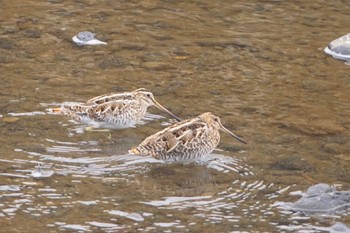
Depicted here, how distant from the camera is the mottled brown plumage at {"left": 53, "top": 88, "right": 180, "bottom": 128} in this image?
862cm

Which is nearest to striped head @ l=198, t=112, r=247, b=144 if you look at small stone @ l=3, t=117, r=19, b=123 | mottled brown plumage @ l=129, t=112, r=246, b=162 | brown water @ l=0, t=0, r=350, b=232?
mottled brown plumage @ l=129, t=112, r=246, b=162

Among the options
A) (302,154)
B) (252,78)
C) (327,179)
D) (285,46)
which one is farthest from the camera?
(285,46)

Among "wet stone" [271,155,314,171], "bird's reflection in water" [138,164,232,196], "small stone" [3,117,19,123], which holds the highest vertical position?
"wet stone" [271,155,314,171]

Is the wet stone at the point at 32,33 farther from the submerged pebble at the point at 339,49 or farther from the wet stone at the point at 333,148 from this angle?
the wet stone at the point at 333,148

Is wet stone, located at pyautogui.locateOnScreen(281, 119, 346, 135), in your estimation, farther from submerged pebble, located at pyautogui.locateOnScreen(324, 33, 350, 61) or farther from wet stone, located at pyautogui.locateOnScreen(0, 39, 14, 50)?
wet stone, located at pyautogui.locateOnScreen(0, 39, 14, 50)

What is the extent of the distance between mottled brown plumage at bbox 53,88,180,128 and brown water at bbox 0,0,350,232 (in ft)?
0.34

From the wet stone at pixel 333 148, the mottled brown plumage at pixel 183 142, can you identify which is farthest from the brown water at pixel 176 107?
the mottled brown plumage at pixel 183 142

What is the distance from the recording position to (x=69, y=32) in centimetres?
1115

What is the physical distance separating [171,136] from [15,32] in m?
3.68

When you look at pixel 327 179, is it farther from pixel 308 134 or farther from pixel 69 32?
pixel 69 32

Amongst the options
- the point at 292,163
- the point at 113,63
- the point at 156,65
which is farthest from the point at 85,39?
the point at 292,163

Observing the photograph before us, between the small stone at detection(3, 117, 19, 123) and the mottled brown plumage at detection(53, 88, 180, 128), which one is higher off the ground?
the mottled brown plumage at detection(53, 88, 180, 128)

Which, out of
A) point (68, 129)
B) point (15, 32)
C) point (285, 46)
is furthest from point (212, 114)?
point (15, 32)

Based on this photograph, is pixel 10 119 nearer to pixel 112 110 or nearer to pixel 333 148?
pixel 112 110
